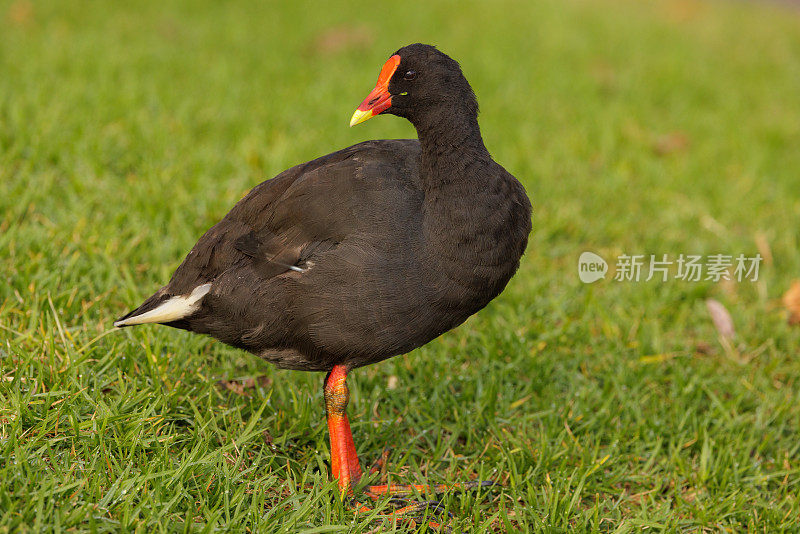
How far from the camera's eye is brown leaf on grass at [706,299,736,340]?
4.16 meters

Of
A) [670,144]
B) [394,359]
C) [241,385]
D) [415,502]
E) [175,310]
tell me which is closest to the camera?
[175,310]

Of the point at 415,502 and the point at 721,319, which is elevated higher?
the point at 721,319

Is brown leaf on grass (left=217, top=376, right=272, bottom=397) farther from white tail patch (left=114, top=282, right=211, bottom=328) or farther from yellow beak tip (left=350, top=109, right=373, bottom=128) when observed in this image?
yellow beak tip (left=350, top=109, right=373, bottom=128)

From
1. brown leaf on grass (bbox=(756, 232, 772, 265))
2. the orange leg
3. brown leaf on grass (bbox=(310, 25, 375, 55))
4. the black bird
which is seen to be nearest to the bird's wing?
the black bird

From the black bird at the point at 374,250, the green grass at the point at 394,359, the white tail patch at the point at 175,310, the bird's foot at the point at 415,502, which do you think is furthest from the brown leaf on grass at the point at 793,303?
the white tail patch at the point at 175,310

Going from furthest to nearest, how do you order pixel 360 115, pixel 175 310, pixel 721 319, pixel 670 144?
1. pixel 670 144
2. pixel 721 319
3. pixel 175 310
4. pixel 360 115

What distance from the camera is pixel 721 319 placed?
4.21 metres

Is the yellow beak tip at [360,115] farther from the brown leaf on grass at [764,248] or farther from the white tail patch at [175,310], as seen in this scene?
the brown leaf on grass at [764,248]

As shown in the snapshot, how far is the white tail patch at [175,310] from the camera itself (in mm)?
2719

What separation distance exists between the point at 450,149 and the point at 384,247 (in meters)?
0.40

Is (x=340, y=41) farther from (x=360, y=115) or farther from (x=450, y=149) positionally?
(x=450, y=149)

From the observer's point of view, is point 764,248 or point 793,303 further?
point 764,248

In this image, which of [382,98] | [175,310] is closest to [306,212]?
[382,98]

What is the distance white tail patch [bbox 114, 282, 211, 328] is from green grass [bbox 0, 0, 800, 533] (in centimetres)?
29
